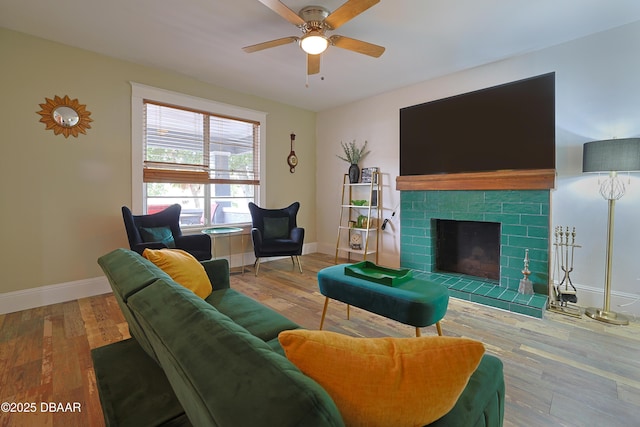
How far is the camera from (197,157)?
405cm

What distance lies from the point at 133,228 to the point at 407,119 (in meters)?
3.73

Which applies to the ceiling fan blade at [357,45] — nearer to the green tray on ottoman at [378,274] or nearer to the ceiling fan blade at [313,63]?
the ceiling fan blade at [313,63]

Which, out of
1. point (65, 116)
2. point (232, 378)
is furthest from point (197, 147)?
point (232, 378)

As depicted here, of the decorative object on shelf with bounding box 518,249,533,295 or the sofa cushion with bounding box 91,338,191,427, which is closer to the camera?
the sofa cushion with bounding box 91,338,191,427

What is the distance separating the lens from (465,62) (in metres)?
3.38

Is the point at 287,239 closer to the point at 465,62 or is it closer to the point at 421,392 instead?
the point at 465,62

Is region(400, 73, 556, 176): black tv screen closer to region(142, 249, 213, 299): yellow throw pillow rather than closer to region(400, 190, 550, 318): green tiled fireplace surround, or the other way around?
region(400, 190, 550, 318): green tiled fireplace surround

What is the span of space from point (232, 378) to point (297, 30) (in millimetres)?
3095

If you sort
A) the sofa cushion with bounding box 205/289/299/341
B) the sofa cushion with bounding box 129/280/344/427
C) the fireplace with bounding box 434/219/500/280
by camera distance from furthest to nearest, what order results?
the fireplace with bounding box 434/219/500/280 < the sofa cushion with bounding box 205/289/299/341 < the sofa cushion with bounding box 129/280/344/427

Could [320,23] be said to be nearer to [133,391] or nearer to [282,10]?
[282,10]

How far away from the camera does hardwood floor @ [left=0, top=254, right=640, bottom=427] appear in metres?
1.53

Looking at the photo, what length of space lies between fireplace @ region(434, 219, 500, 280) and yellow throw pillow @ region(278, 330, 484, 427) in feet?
10.9

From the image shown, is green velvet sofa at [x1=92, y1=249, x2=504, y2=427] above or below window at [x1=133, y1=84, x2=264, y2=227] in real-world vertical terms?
below

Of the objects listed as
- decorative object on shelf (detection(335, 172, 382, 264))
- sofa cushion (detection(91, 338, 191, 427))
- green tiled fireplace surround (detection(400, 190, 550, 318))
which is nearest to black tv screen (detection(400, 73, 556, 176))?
green tiled fireplace surround (detection(400, 190, 550, 318))
